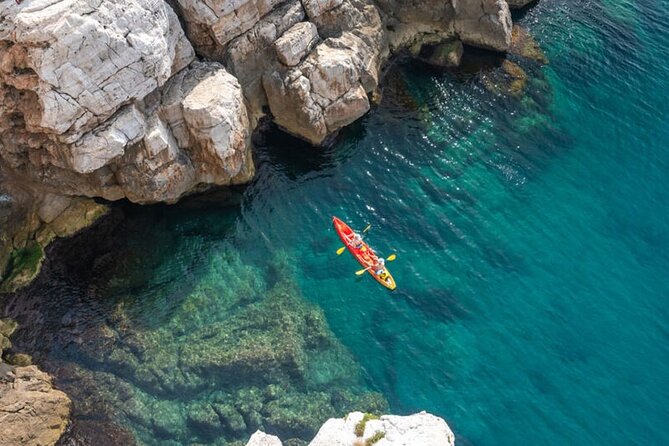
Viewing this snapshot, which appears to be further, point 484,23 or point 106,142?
point 484,23

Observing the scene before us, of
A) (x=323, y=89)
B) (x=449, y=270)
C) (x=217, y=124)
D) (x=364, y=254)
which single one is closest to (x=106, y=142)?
(x=217, y=124)

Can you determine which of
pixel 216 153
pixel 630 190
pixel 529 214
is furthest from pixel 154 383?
pixel 630 190

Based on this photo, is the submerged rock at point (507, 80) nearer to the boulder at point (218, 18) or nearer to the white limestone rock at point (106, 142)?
the boulder at point (218, 18)

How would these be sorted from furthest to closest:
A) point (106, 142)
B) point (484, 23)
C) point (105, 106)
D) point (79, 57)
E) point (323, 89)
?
1. point (484, 23)
2. point (323, 89)
3. point (106, 142)
4. point (105, 106)
5. point (79, 57)

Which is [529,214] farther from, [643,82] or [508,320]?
[643,82]

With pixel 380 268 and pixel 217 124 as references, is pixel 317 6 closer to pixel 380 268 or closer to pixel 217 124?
pixel 217 124

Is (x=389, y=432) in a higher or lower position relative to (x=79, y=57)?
lower
